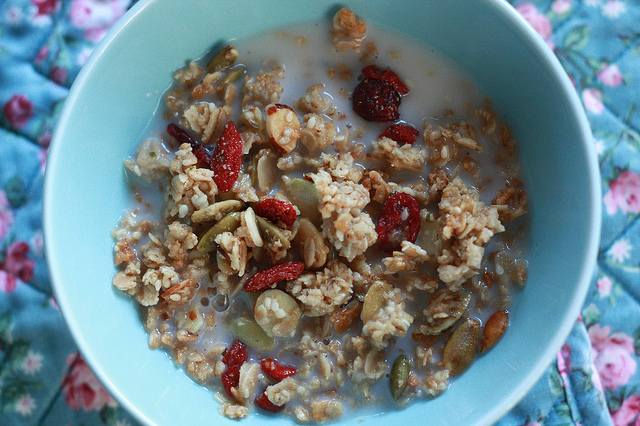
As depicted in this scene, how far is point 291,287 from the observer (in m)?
0.94

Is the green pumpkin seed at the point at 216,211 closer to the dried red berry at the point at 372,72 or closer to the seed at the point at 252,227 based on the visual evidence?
the seed at the point at 252,227

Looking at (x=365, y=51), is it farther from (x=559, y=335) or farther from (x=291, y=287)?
(x=559, y=335)

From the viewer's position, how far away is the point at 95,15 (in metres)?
1.18

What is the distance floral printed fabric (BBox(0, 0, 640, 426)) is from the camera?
→ 3.69 feet

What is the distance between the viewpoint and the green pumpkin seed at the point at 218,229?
932 mm

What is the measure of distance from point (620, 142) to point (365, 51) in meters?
0.58

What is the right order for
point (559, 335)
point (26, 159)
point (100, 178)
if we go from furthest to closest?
point (26, 159), point (100, 178), point (559, 335)

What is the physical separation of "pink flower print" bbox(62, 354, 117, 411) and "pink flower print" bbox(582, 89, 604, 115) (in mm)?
1125

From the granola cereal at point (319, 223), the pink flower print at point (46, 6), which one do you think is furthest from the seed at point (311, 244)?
the pink flower print at point (46, 6)

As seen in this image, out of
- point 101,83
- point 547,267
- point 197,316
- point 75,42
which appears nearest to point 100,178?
point 101,83

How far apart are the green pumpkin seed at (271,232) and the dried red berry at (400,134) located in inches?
9.8

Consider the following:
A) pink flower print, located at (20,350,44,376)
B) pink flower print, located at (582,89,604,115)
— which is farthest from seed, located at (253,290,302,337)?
pink flower print, located at (582,89,604,115)

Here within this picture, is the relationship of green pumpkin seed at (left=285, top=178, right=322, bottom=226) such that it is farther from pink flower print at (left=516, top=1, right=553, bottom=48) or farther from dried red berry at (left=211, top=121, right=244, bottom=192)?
pink flower print at (left=516, top=1, right=553, bottom=48)

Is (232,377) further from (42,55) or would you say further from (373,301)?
(42,55)
